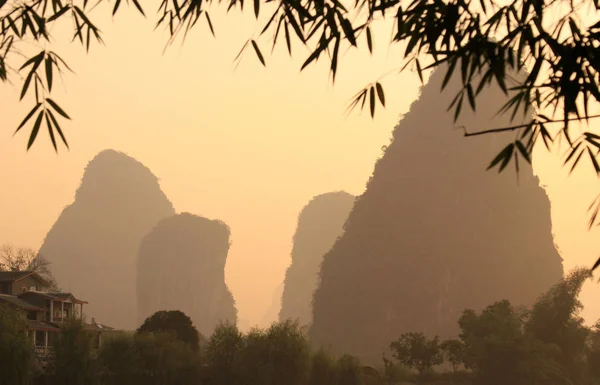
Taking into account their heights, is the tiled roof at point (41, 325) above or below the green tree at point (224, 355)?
above

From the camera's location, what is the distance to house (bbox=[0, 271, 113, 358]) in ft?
143

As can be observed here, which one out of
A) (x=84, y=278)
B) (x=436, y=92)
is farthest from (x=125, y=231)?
(x=436, y=92)

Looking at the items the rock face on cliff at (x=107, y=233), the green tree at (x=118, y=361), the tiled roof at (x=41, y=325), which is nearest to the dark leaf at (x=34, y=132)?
the green tree at (x=118, y=361)

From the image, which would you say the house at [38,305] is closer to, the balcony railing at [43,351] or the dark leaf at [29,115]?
the balcony railing at [43,351]

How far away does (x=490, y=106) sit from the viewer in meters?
97.8

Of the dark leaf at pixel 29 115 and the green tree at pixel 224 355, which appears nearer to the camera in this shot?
the dark leaf at pixel 29 115

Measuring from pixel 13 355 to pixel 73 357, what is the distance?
387cm

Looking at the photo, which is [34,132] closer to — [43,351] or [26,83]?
[26,83]

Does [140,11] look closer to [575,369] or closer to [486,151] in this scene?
[575,369]

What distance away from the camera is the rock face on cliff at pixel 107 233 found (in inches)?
6875

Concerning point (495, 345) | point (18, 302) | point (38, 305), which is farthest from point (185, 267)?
point (495, 345)

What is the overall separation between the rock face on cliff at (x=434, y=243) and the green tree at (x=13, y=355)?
59.8 m

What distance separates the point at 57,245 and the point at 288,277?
165 ft

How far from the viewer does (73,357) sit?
36250mm
